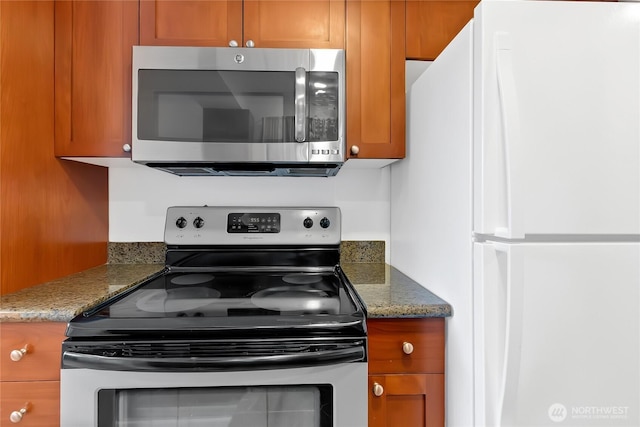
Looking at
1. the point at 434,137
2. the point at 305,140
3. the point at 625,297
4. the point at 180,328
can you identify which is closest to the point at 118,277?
the point at 180,328

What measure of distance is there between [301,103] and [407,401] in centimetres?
104

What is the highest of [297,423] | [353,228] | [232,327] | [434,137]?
[434,137]

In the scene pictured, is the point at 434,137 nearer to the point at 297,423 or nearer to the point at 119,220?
the point at 297,423

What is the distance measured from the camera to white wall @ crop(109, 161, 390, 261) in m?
1.87

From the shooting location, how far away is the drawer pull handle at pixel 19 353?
1.09 metres

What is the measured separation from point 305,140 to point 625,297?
1.04 metres

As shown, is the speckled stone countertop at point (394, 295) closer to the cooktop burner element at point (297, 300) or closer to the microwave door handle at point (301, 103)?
the cooktop burner element at point (297, 300)

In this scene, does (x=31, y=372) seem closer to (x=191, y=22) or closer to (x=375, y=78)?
(x=191, y=22)

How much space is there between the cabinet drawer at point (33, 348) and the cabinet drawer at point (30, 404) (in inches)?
1.2

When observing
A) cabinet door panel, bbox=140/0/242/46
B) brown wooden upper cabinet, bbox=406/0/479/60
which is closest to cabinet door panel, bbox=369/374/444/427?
brown wooden upper cabinet, bbox=406/0/479/60

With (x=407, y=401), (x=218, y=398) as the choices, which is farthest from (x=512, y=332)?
(x=218, y=398)

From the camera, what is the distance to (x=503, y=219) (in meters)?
0.97

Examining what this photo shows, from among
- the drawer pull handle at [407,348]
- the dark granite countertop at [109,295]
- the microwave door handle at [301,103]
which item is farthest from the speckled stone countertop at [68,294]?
the drawer pull handle at [407,348]

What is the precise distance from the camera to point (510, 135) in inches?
37.4
